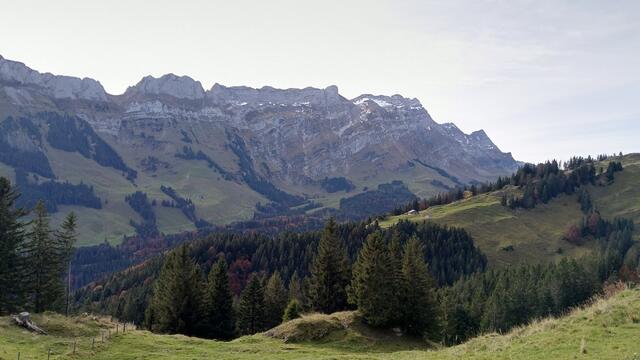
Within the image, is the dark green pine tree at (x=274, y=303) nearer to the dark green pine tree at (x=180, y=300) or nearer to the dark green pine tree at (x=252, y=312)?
the dark green pine tree at (x=252, y=312)

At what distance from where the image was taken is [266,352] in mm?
44500

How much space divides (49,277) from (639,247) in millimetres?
204616

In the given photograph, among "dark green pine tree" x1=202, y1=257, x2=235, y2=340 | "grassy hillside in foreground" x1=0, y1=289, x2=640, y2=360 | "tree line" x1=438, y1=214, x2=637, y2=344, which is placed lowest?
"tree line" x1=438, y1=214, x2=637, y2=344

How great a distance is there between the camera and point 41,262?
71250mm

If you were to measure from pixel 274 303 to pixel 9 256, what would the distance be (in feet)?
154

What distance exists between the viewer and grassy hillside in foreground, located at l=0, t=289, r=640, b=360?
28.8m

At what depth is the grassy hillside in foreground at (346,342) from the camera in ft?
94.6

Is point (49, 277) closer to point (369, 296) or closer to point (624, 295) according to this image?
point (369, 296)

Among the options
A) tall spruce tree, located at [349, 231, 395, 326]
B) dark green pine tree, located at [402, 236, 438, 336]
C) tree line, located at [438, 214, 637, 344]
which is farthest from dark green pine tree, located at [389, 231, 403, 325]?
tree line, located at [438, 214, 637, 344]

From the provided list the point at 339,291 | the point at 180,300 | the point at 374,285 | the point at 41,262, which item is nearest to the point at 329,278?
the point at 339,291

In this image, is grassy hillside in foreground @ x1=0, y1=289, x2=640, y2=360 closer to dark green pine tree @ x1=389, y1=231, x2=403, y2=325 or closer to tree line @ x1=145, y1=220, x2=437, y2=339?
dark green pine tree @ x1=389, y1=231, x2=403, y2=325

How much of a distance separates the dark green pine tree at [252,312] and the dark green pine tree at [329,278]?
1981 centimetres

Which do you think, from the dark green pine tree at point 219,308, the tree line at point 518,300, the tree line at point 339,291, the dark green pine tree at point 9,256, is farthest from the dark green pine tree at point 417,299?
the dark green pine tree at point 9,256

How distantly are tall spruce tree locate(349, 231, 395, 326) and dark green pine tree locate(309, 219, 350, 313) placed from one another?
26.3ft
